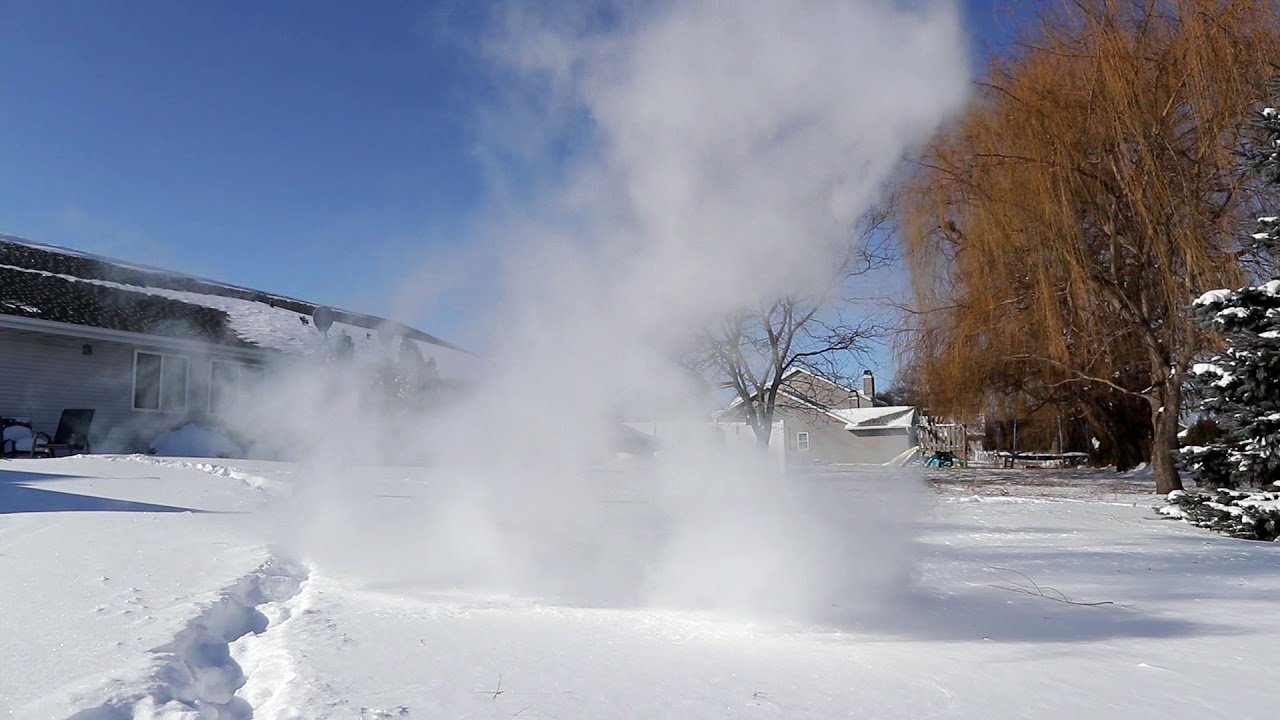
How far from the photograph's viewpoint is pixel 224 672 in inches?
154

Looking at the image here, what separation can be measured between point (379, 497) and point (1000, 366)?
680 inches

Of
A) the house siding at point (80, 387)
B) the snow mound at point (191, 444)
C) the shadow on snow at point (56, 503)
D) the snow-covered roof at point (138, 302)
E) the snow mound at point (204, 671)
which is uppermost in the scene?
the snow-covered roof at point (138, 302)

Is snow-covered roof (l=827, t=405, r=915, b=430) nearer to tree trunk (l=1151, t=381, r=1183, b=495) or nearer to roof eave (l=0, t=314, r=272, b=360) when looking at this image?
Result: tree trunk (l=1151, t=381, r=1183, b=495)

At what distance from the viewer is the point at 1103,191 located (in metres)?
15.8

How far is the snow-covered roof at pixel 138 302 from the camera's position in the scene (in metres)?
18.8

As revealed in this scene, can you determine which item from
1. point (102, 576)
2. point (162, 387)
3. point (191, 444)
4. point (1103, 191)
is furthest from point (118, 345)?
point (1103, 191)

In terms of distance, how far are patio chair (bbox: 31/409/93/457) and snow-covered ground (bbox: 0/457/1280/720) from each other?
10.2 metres

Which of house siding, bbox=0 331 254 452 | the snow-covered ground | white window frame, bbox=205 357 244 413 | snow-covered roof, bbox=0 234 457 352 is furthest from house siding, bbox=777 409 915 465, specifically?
the snow-covered ground

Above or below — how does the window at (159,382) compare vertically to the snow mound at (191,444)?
above

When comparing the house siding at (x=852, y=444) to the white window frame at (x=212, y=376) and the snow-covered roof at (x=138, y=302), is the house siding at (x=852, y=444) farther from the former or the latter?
the white window frame at (x=212, y=376)

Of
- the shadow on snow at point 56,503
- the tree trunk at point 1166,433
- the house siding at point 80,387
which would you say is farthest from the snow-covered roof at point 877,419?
the shadow on snow at point 56,503

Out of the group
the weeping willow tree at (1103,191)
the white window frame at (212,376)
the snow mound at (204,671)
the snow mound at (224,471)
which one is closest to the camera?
the snow mound at (204,671)

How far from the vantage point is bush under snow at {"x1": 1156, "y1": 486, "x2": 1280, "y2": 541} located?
33.4ft

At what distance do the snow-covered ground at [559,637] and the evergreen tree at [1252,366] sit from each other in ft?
8.43
